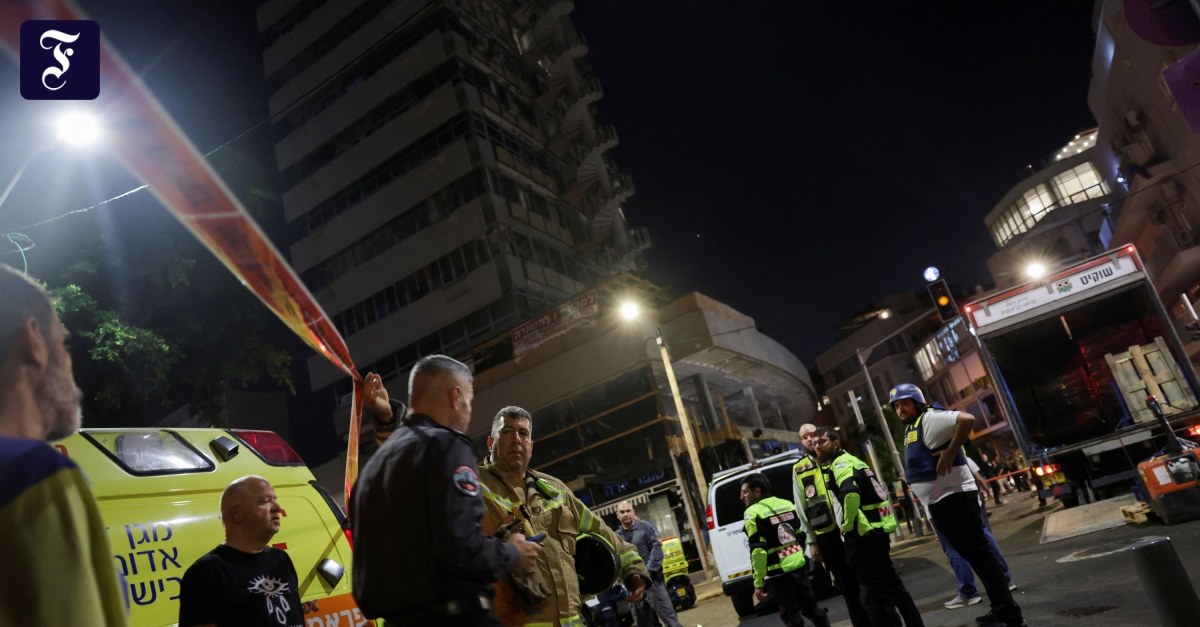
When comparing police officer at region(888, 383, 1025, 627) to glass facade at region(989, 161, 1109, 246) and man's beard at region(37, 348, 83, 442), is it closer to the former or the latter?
man's beard at region(37, 348, 83, 442)

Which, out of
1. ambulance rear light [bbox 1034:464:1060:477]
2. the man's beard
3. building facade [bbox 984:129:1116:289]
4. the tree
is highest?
building facade [bbox 984:129:1116:289]

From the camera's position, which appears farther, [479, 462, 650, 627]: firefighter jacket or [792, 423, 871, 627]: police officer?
[792, 423, 871, 627]: police officer

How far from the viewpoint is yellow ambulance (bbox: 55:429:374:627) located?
3432 mm

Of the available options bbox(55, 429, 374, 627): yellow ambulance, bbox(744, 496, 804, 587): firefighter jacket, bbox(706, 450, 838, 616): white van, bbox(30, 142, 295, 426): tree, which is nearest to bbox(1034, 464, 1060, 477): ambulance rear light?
bbox(706, 450, 838, 616): white van

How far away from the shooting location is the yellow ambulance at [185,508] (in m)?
3.43

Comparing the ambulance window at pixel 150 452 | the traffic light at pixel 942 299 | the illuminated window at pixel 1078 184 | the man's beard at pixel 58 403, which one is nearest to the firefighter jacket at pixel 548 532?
the ambulance window at pixel 150 452

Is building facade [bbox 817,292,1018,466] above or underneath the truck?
above

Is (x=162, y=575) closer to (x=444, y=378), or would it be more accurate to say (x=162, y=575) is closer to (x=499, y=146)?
(x=444, y=378)

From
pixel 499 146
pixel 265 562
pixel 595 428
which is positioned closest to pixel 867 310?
pixel 499 146

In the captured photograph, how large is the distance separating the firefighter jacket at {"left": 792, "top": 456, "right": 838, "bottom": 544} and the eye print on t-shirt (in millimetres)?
4155

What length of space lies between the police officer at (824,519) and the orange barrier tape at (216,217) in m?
3.75

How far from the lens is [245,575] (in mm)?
3559

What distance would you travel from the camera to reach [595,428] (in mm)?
25172

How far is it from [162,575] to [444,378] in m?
1.80
